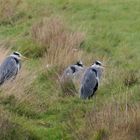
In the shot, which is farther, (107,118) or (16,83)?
(16,83)

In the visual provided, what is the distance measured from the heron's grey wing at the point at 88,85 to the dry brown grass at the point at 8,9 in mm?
7090

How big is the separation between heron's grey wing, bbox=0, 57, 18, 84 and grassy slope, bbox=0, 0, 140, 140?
0.47m

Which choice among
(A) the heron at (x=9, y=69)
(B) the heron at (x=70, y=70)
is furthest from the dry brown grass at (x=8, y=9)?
(A) the heron at (x=9, y=69)

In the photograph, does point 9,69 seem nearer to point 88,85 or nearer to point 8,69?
point 8,69

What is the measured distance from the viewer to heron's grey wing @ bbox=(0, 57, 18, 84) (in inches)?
490

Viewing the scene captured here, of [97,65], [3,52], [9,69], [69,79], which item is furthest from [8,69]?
[3,52]

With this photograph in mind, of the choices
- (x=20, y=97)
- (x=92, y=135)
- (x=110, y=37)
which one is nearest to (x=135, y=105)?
(x=92, y=135)

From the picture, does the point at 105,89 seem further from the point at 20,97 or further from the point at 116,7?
the point at 116,7

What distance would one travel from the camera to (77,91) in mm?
12680

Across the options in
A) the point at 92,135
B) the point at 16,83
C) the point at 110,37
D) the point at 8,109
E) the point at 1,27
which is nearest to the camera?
the point at 92,135

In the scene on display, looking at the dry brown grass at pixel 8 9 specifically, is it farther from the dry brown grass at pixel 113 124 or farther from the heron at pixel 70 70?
the dry brown grass at pixel 113 124

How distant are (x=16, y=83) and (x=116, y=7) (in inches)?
306

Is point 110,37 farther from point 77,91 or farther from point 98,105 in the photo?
point 98,105

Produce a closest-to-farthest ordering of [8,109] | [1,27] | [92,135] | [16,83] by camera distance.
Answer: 1. [92,135]
2. [8,109]
3. [16,83]
4. [1,27]
